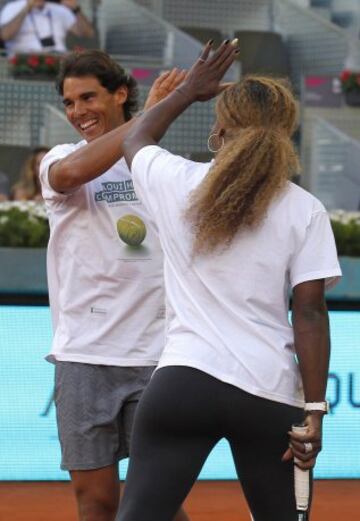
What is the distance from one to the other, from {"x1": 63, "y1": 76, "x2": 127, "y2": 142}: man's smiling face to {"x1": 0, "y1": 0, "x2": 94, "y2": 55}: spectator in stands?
30.1ft

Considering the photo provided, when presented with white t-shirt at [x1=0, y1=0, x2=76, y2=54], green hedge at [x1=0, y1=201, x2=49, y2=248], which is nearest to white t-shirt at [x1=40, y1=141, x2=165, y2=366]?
green hedge at [x1=0, y1=201, x2=49, y2=248]

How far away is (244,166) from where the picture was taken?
354 centimetres

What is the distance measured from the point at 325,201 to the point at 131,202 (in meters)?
8.52

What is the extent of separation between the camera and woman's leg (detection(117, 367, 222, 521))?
3.46m

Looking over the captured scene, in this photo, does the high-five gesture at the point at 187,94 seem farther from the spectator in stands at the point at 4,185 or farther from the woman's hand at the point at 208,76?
the spectator in stands at the point at 4,185

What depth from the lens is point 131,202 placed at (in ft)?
14.6

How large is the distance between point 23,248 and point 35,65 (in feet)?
19.3

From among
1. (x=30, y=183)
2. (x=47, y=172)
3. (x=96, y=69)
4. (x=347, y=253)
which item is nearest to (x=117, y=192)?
(x=47, y=172)

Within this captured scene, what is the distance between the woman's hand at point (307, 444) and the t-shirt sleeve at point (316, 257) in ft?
1.29

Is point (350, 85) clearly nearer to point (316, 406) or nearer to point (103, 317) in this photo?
point (103, 317)

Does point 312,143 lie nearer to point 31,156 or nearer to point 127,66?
point 127,66

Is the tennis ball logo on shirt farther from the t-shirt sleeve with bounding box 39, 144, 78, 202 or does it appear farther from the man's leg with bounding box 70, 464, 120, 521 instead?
the man's leg with bounding box 70, 464, 120, 521

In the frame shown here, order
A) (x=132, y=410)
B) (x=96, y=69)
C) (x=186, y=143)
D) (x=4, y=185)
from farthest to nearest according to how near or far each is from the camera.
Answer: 1. (x=186, y=143)
2. (x=4, y=185)
3. (x=96, y=69)
4. (x=132, y=410)

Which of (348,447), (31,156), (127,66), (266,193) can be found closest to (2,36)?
(127,66)
